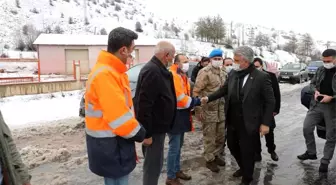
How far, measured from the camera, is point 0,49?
28.3m

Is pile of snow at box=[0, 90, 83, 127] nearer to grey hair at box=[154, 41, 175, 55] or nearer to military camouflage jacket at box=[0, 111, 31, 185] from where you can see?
grey hair at box=[154, 41, 175, 55]

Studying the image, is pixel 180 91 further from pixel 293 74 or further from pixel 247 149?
pixel 293 74

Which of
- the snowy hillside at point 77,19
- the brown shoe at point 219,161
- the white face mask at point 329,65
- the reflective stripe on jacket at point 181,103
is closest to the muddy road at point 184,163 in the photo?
the brown shoe at point 219,161

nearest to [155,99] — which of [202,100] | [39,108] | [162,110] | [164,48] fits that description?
[162,110]

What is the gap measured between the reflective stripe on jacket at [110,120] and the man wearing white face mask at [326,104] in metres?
3.41

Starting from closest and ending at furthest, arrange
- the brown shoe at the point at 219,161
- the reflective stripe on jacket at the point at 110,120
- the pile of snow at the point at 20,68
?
1. the reflective stripe on jacket at the point at 110,120
2. the brown shoe at the point at 219,161
3. the pile of snow at the point at 20,68

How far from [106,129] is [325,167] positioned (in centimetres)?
374

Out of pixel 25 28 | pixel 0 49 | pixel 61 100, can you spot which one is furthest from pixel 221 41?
pixel 61 100

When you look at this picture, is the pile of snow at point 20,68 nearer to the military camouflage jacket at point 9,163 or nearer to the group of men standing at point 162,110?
the group of men standing at point 162,110

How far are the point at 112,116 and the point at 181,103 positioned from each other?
1840 mm

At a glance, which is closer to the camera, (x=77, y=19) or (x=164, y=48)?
(x=164, y=48)

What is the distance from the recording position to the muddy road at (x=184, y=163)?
174 inches

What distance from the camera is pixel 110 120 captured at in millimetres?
2391

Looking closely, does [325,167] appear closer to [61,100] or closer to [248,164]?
[248,164]
